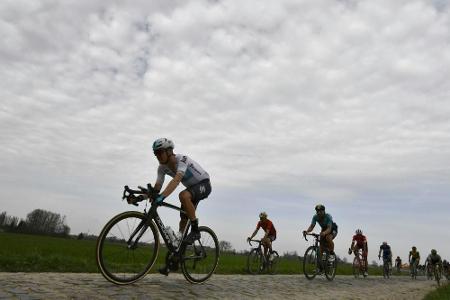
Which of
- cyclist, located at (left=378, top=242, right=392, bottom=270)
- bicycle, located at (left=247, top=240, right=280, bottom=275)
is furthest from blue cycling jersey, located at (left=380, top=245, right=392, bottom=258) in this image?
bicycle, located at (left=247, top=240, right=280, bottom=275)

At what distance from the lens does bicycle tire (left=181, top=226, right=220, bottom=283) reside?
25.3ft

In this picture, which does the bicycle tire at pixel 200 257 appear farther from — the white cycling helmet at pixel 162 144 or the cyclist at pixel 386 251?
the cyclist at pixel 386 251

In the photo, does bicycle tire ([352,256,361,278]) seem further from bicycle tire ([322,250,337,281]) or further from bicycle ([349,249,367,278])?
bicycle tire ([322,250,337,281])

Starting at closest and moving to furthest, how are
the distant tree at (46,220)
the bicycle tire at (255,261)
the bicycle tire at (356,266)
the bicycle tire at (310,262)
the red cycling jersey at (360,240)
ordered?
1. the bicycle tire at (310,262)
2. the bicycle tire at (255,261)
3. the bicycle tire at (356,266)
4. the red cycling jersey at (360,240)
5. the distant tree at (46,220)

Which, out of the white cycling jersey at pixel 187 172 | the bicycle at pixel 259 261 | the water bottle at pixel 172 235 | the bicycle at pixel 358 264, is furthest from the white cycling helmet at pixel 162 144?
the bicycle at pixel 358 264

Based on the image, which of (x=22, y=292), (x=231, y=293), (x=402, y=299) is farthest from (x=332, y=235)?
(x=22, y=292)

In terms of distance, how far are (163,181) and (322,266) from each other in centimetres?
826

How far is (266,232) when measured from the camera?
17891mm

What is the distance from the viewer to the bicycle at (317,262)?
44.2ft

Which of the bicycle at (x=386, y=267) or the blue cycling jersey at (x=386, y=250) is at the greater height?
the blue cycling jersey at (x=386, y=250)

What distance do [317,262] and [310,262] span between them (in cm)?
25

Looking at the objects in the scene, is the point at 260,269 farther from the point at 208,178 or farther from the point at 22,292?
the point at 22,292

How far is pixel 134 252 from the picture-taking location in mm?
6785

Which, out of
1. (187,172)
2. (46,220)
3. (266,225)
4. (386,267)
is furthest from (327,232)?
(46,220)
